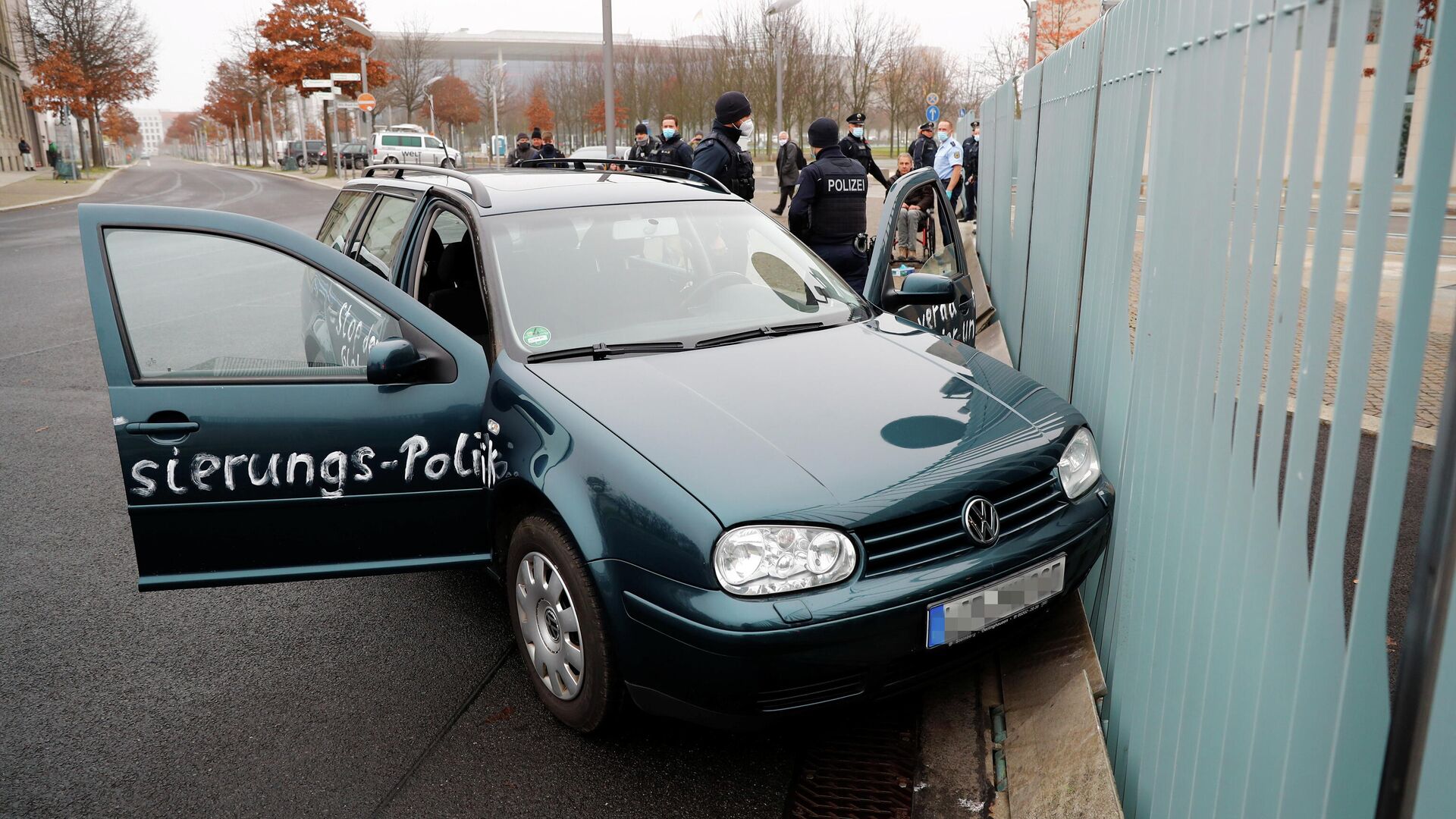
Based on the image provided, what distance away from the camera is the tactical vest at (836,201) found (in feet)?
24.0

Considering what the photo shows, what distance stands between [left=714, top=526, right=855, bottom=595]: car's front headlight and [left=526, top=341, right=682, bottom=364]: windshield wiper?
3.55 feet

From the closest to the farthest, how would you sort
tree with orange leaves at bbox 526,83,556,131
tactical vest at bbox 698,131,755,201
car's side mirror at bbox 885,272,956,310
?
1. car's side mirror at bbox 885,272,956,310
2. tactical vest at bbox 698,131,755,201
3. tree with orange leaves at bbox 526,83,556,131

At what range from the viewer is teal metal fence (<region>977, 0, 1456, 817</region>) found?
1393mm

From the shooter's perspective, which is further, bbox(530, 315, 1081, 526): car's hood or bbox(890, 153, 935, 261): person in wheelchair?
bbox(890, 153, 935, 261): person in wheelchair

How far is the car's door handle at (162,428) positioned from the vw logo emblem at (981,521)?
2.35m

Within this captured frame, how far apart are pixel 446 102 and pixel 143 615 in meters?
Answer: 80.2

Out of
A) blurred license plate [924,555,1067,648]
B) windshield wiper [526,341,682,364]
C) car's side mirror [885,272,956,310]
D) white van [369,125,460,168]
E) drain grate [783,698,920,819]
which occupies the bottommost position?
drain grate [783,698,920,819]

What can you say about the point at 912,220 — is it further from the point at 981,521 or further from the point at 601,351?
the point at 981,521

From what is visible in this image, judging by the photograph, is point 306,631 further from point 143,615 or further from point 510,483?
point 510,483

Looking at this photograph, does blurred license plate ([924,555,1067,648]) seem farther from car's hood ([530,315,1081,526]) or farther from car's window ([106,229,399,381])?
car's window ([106,229,399,381])

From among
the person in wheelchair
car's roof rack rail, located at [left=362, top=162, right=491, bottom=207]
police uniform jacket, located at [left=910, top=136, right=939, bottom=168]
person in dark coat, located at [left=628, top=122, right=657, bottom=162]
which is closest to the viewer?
car's roof rack rail, located at [left=362, top=162, right=491, bottom=207]

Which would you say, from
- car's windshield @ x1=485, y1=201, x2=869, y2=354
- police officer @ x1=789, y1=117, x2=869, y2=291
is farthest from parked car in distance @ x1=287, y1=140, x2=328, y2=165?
car's windshield @ x1=485, y1=201, x2=869, y2=354

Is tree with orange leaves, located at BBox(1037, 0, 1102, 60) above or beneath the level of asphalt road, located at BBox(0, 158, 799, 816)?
above

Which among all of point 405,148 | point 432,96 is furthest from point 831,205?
point 432,96
